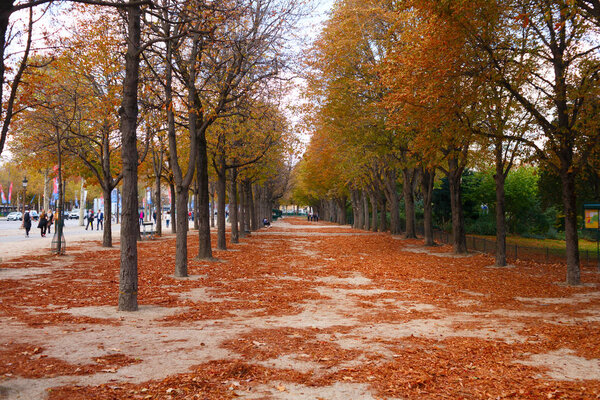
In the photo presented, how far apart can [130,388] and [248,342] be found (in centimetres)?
213

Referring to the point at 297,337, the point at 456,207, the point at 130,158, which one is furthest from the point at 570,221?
the point at 130,158

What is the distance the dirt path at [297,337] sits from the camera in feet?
16.6

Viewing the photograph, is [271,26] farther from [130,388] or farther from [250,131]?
[130,388]

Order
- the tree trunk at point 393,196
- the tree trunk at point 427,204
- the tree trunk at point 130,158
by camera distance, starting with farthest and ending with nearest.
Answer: the tree trunk at point 393,196, the tree trunk at point 427,204, the tree trunk at point 130,158

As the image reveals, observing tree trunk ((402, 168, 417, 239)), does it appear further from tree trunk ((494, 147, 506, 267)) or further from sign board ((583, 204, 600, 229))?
sign board ((583, 204, 600, 229))

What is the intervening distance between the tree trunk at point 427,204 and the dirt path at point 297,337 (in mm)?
13355

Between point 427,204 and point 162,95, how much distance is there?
54.7 ft

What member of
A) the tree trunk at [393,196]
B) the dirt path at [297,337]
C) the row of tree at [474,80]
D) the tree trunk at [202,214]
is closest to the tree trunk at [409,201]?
the tree trunk at [393,196]

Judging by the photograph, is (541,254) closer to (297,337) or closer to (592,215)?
(592,215)

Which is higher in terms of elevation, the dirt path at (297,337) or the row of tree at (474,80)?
the row of tree at (474,80)

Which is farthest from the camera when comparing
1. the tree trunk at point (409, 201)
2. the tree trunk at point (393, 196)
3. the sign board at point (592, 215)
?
the tree trunk at point (393, 196)

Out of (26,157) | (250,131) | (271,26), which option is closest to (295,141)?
(250,131)

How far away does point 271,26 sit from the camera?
54.1 feet

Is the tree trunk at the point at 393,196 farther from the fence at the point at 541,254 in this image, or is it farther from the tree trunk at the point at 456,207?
the tree trunk at the point at 456,207
